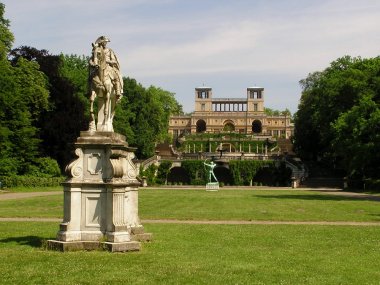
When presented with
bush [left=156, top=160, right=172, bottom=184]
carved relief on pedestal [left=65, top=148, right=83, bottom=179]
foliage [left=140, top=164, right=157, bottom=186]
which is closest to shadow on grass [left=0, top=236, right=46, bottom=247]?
carved relief on pedestal [left=65, top=148, right=83, bottom=179]

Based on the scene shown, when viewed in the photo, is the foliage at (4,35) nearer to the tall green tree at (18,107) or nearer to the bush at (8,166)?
the tall green tree at (18,107)

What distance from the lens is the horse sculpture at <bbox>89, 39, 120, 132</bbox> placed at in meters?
11.7

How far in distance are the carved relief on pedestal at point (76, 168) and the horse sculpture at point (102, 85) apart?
2.01ft

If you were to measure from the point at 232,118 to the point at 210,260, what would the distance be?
373ft

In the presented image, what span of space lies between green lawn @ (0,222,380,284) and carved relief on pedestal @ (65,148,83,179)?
1.59 m

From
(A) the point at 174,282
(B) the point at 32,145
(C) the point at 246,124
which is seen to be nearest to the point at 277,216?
(A) the point at 174,282

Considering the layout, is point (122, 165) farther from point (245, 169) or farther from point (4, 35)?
point (245, 169)

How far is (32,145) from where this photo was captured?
4453 cm

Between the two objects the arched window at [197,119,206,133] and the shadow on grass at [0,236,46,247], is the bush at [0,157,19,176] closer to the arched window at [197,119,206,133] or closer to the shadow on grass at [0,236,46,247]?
the shadow on grass at [0,236,46,247]

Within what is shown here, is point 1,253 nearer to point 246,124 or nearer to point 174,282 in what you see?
point 174,282

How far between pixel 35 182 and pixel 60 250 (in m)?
35.5

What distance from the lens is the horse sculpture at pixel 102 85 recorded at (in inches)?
462

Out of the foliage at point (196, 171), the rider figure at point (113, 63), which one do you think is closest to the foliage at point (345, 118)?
the foliage at point (196, 171)

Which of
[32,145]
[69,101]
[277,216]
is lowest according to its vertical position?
[277,216]
